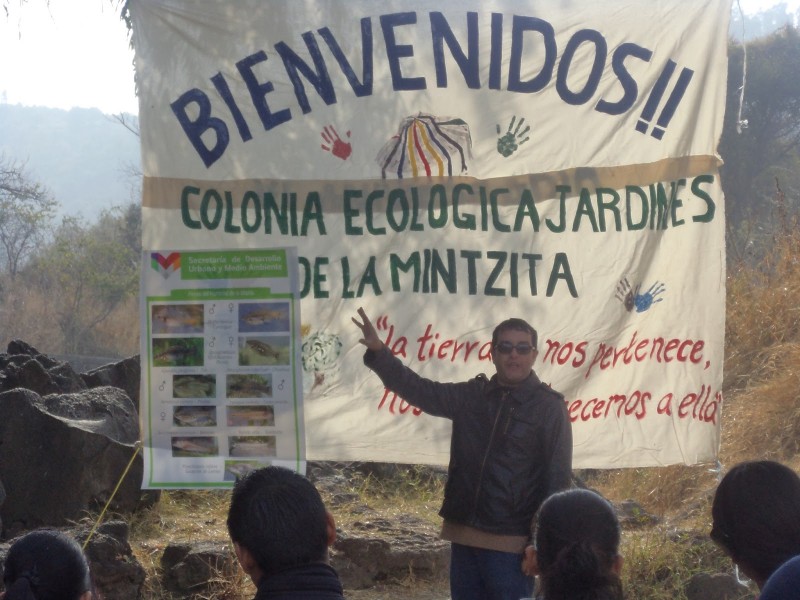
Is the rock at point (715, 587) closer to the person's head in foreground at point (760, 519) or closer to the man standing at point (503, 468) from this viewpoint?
the man standing at point (503, 468)

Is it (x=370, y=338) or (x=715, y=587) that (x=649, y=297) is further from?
(x=715, y=587)

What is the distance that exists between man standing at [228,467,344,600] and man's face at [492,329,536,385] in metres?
1.53

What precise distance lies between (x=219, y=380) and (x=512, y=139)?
1.64m

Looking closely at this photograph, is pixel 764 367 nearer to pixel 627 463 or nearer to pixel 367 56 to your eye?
pixel 627 463

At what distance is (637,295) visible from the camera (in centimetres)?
468

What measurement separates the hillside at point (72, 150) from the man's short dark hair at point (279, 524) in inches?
4016

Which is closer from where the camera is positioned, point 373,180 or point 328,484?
point 373,180

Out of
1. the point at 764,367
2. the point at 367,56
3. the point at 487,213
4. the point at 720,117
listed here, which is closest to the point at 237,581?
the point at 487,213

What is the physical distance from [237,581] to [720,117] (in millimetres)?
3383

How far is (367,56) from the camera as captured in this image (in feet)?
15.0

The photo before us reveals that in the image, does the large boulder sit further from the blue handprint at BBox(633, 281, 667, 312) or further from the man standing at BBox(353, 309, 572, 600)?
the blue handprint at BBox(633, 281, 667, 312)

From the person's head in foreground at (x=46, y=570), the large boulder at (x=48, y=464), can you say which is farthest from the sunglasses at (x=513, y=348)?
the large boulder at (x=48, y=464)

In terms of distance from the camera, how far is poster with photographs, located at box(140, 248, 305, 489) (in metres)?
4.30

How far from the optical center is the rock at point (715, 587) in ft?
18.6
